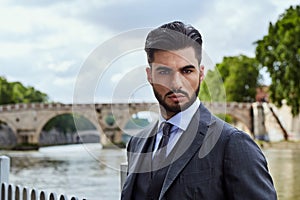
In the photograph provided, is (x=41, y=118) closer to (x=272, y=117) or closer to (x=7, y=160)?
(x=272, y=117)

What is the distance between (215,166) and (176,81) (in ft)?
0.77

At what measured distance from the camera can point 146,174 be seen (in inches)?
53.7

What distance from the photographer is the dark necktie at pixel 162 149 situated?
1.32 m

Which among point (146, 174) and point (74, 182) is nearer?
point (146, 174)

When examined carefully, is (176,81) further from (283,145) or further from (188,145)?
(283,145)

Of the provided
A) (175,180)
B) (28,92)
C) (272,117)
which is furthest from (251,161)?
(28,92)

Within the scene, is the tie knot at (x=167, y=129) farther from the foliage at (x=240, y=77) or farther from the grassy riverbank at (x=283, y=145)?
the foliage at (x=240, y=77)

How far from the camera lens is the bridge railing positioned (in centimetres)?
236

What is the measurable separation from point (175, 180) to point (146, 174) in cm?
14

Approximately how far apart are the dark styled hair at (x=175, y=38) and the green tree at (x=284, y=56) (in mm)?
23063

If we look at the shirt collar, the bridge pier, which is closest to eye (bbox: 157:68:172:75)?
the shirt collar

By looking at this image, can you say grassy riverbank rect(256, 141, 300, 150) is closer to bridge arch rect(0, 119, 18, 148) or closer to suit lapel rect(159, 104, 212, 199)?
bridge arch rect(0, 119, 18, 148)

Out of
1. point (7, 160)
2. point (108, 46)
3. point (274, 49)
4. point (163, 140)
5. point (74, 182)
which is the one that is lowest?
point (74, 182)

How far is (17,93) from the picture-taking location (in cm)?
4453
